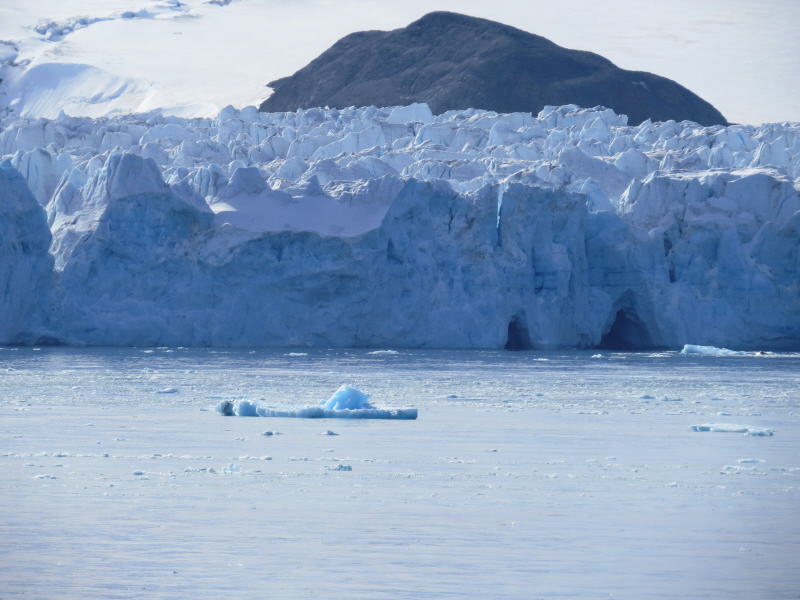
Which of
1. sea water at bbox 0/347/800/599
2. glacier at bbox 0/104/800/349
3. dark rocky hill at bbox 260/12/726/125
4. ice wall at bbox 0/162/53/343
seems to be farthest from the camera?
dark rocky hill at bbox 260/12/726/125

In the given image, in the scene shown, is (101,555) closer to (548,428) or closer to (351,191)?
(548,428)

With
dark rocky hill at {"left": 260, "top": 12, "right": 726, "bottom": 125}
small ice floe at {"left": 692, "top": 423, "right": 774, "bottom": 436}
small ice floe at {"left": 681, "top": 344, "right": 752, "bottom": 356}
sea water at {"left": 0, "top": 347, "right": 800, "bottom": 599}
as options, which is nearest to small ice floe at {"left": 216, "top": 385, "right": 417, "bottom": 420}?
sea water at {"left": 0, "top": 347, "right": 800, "bottom": 599}

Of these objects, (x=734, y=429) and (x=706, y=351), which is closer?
(x=734, y=429)

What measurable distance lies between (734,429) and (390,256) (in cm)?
1076

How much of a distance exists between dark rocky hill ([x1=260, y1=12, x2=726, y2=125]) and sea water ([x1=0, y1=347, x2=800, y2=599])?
36715mm

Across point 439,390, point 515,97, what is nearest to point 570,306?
point 439,390

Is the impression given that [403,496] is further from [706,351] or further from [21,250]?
[706,351]

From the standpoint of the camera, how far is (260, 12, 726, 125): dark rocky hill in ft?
165

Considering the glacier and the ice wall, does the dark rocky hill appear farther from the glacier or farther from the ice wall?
the ice wall

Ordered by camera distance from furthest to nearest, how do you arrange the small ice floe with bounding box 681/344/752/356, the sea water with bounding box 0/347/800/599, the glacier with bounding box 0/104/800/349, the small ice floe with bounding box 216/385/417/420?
the small ice floe with bounding box 681/344/752/356
the glacier with bounding box 0/104/800/349
the small ice floe with bounding box 216/385/417/420
the sea water with bounding box 0/347/800/599

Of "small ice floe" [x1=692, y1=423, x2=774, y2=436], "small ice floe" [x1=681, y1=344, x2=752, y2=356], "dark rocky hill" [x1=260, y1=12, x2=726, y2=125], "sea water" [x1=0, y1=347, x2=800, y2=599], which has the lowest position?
"sea water" [x1=0, y1=347, x2=800, y2=599]

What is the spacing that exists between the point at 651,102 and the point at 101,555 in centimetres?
4611

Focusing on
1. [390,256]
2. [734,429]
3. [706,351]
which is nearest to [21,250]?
[390,256]

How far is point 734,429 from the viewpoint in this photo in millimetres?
10828
